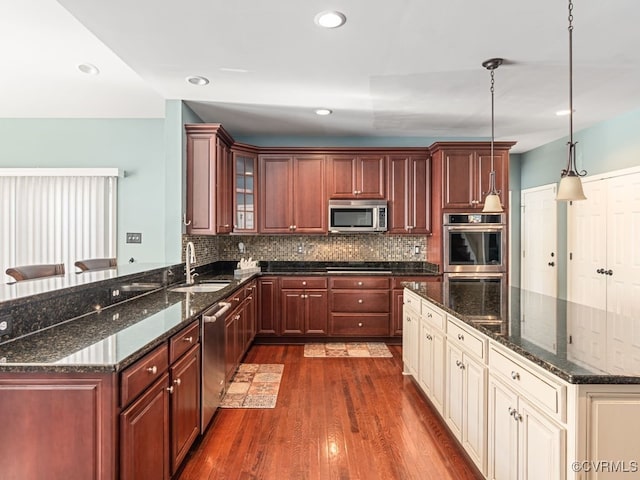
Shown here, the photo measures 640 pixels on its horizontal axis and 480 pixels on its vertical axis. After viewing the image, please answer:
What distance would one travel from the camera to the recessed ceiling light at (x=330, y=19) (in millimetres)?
2301

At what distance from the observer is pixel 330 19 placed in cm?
236

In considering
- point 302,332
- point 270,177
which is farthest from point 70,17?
point 302,332

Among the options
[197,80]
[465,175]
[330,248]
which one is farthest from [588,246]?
[197,80]

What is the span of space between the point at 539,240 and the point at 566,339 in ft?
15.3

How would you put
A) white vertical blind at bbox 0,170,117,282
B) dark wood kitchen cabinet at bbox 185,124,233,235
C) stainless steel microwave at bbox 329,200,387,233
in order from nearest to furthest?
1. dark wood kitchen cabinet at bbox 185,124,233,235
2. white vertical blind at bbox 0,170,117,282
3. stainless steel microwave at bbox 329,200,387,233

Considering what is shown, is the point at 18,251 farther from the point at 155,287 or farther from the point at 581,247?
the point at 581,247

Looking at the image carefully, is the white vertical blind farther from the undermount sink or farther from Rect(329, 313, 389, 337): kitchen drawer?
Rect(329, 313, 389, 337): kitchen drawer

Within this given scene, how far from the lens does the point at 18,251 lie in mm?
4586

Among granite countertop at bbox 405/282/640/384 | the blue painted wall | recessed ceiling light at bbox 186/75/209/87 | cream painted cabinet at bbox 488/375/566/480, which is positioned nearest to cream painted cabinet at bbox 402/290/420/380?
granite countertop at bbox 405/282/640/384

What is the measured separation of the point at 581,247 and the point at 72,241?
617 centimetres

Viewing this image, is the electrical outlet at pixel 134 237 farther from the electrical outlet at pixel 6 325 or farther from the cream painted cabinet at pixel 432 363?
the cream painted cabinet at pixel 432 363

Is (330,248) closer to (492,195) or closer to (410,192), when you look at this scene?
(410,192)

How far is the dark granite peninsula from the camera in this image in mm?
1224

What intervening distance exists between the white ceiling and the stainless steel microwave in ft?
3.06
